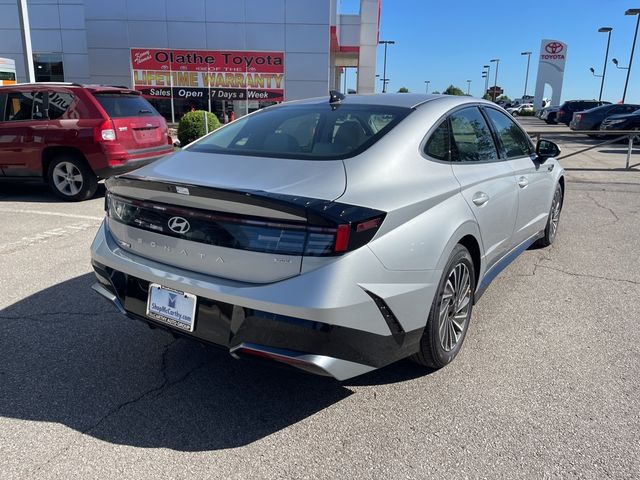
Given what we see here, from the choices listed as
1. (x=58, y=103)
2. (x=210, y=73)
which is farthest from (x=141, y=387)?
(x=210, y=73)

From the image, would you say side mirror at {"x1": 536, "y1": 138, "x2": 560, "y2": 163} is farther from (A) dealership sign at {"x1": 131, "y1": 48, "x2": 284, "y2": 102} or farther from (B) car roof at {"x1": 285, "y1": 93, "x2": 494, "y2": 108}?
(A) dealership sign at {"x1": 131, "y1": 48, "x2": 284, "y2": 102}

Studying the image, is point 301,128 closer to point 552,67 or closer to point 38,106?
point 38,106

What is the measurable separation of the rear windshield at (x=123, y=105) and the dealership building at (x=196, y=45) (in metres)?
14.5

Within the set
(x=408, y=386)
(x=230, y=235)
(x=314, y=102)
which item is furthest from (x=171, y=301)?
(x=314, y=102)

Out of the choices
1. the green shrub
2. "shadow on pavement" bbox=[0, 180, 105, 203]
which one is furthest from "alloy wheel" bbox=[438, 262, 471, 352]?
the green shrub

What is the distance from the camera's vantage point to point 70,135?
24.7ft

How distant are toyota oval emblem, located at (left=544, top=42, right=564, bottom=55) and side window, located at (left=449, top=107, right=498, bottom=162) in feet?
174

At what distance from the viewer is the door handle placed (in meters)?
3.22

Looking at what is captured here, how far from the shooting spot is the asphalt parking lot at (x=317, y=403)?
7.69 ft

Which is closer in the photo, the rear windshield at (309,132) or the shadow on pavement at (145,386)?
the shadow on pavement at (145,386)

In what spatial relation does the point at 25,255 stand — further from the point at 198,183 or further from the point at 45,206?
the point at 198,183

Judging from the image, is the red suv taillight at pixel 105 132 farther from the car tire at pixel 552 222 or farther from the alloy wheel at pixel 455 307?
the alloy wheel at pixel 455 307

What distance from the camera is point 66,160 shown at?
25.5 ft

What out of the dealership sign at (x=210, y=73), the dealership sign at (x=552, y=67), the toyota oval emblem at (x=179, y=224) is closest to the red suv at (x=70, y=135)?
the toyota oval emblem at (x=179, y=224)
